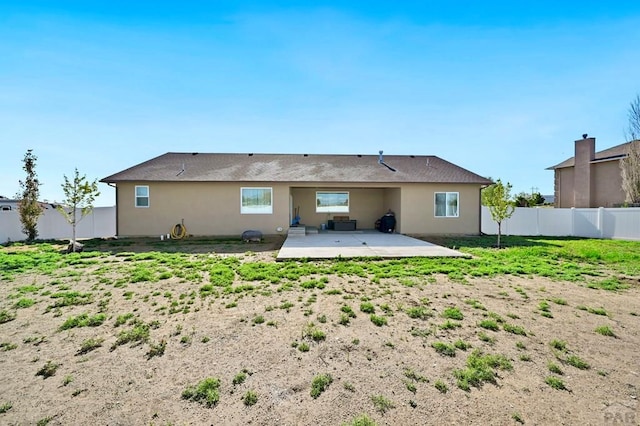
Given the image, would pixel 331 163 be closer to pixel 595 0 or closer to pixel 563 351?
pixel 595 0

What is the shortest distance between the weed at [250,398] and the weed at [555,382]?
8.74ft

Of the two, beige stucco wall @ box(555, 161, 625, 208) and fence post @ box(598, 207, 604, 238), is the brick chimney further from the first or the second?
fence post @ box(598, 207, 604, 238)

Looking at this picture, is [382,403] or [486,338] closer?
[382,403]

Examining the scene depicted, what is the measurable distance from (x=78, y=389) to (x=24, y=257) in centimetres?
838

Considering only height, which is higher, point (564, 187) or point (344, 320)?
point (564, 187)

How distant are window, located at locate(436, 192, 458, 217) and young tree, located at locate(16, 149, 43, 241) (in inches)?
696

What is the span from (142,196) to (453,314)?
13501 mm

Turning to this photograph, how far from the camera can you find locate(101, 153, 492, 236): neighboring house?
1320cm

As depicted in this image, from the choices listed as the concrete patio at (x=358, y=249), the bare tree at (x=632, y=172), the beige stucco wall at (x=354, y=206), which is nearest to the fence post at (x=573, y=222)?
the bare tree at (x=632, y=172)

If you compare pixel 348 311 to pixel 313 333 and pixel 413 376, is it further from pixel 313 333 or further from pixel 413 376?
pixel 413 376

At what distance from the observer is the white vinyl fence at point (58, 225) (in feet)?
39.1

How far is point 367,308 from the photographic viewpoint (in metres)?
4.48

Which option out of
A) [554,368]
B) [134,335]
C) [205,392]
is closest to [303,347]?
[205,392]

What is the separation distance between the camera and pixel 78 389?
8.86 feet
